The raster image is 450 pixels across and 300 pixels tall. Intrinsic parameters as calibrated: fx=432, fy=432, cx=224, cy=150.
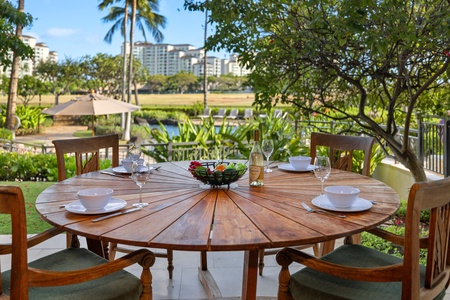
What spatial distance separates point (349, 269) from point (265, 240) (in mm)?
318

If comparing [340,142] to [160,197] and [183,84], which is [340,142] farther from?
[183,84]

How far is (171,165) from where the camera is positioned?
9.35 ft

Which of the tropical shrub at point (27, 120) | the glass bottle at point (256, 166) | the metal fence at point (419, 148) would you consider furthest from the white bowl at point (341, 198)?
the tropical shrub at point (27, 120)

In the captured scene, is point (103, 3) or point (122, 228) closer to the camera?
point (122, 228)

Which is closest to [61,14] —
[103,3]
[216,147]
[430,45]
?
[103,3]

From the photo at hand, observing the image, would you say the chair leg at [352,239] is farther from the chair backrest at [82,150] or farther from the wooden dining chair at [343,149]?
the chair backrest at [82,150]

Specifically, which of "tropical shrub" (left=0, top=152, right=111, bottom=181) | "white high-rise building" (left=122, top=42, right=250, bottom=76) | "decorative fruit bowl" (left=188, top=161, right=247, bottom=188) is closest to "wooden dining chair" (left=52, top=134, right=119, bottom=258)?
"decorative fruit bowl" (left=188, top=161, right=247, bottom=188)

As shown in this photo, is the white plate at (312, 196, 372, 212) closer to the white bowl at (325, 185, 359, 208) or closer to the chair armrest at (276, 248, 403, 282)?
the white bowl at (325, 185, 359, 208)

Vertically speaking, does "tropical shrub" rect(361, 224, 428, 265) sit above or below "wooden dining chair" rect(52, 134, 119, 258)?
below

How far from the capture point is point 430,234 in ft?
4.74

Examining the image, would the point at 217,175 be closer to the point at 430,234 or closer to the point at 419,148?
the point at 430,234

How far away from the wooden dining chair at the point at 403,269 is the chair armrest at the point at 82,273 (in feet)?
1.64

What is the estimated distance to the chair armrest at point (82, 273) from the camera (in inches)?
54.4

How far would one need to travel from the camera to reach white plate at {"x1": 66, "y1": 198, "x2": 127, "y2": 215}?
5.40 ft
